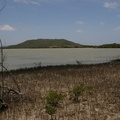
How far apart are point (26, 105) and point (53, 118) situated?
5.38ft

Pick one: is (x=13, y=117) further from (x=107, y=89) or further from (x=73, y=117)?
(x=107, y=89)

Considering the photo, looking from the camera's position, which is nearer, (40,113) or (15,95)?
(40,113)

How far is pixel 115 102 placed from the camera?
710 cm

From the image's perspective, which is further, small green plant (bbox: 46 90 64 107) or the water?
the water

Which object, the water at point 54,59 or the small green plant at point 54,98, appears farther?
the water at point 54,59

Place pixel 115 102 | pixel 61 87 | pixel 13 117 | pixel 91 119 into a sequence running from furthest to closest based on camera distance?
pixel 61 87
pixel 115 102
pixel 13 117
pixel 91 119

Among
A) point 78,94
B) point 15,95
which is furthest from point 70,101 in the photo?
point 15,95

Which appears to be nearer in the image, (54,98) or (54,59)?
(54,98)

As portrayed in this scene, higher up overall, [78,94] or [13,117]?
[78,94]

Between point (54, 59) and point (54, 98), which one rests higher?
point (54, 59)

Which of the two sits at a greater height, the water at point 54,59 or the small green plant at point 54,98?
the water at point 54,59

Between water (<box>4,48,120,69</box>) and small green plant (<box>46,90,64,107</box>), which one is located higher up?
water (<box>4,48,120,69</box>)

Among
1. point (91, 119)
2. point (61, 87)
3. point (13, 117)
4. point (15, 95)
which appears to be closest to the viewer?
point (91, 119)

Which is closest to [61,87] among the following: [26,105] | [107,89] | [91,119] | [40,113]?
[107,89]
